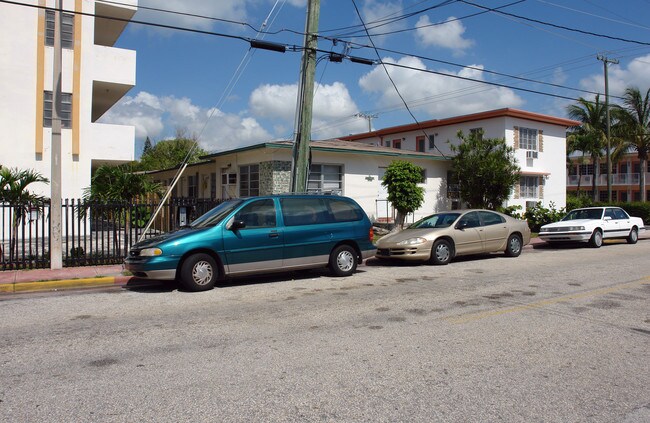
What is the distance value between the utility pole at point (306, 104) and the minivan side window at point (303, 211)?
2950mm

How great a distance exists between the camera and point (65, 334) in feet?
20.8

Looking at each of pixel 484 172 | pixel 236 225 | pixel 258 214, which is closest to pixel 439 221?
pixel 258 214

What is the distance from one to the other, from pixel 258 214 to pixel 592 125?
1455 inches

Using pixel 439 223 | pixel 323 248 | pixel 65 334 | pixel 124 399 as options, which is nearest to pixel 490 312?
pixel 323 248

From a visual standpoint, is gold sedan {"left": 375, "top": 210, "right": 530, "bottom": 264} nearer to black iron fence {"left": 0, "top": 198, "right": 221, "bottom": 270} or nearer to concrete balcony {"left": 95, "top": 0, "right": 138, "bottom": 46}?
black iron fence {"left": 0, "top": 198, "right": 221, "bottom": 270}

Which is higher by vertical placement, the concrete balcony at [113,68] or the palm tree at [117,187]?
the concrete balcony at [113,68]

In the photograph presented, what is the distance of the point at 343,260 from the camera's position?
11.0 metres

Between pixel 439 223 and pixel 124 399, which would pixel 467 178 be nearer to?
pixel 439 223

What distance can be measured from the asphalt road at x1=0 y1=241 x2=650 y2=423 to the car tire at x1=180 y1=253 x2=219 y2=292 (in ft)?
0.90

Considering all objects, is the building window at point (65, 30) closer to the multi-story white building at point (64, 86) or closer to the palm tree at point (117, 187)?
the multi-story white building at point (64, 86)

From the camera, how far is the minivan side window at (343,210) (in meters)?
11.0

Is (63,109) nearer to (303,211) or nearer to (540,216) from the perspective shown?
(303,211)

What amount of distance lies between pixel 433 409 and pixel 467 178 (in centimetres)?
2012

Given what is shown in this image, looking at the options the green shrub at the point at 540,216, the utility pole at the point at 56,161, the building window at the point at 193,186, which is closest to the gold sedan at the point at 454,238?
the utility pole at the point at 56,161
